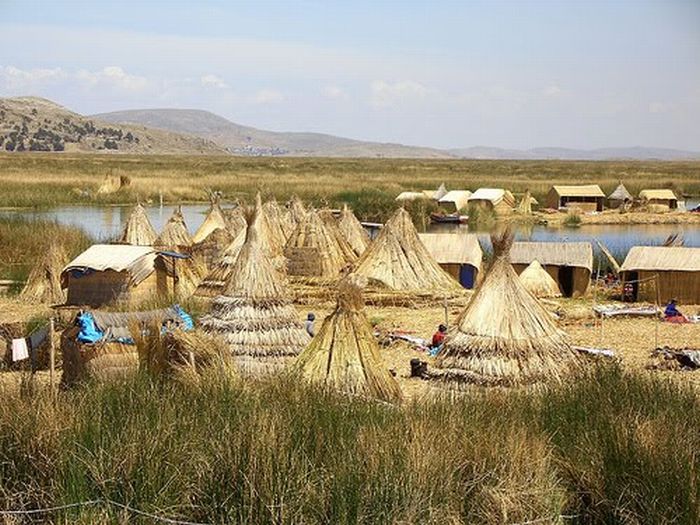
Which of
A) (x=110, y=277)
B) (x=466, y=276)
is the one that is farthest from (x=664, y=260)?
(x=110, y=277)

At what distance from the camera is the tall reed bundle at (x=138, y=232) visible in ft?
72.0

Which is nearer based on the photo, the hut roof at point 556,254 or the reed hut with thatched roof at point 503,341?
the reed hut with thatched roof at point 503,341

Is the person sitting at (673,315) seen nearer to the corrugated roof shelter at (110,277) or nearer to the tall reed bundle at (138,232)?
the corrugated roof shelter at (110,277)

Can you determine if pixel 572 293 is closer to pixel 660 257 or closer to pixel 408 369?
pixel 660 257

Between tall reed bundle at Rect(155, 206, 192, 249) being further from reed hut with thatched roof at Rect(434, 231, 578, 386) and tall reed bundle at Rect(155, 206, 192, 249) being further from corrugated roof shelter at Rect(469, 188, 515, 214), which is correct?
corrugated roof shelter at Rect(469, 188, 515, 214)

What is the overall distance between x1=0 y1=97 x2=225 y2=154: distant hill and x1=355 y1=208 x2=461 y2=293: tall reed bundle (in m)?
103

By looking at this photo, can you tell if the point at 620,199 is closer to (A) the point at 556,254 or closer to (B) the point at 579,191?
(B) the point at 579,191

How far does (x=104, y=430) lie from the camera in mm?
6840

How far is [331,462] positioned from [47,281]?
44.3 feet

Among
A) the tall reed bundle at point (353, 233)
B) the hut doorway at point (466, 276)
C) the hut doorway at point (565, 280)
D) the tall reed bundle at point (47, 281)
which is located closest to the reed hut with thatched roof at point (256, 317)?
Result: the tall reed bundle at point (47, 281)

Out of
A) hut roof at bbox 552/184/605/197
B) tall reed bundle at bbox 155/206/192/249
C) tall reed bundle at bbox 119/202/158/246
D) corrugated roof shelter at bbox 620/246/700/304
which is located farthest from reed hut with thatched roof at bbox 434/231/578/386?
hut roof at bbox 552/184/605/197

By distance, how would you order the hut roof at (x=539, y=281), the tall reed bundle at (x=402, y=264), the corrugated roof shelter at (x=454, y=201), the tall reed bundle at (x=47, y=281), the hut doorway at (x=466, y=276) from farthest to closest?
the corrugated roof shelter at (x=454, y=201)
the hut doorway at (x=466, y=276)
the hut roof at (x=539, y=281)
the tall reed bundle at (x=402, y=264)
the tall reed bundle at (x=47, y=281)

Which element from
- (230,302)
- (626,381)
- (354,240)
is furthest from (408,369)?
(354,240)

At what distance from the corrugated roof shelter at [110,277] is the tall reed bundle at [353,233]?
24.1ft
